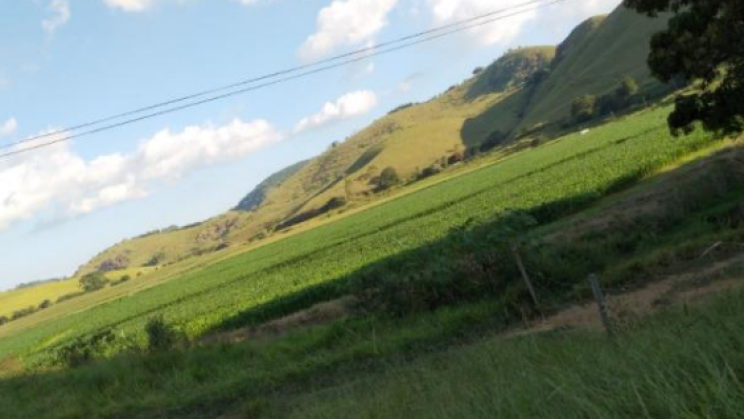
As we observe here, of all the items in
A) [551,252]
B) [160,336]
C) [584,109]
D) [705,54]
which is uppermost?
[584,109]

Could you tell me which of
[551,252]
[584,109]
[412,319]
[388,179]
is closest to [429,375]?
[412,319]

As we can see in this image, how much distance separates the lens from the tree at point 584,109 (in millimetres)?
96938

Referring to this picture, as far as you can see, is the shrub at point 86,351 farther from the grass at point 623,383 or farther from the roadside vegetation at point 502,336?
the grass at point 623,383

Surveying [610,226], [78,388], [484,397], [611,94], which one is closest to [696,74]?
[610,226]

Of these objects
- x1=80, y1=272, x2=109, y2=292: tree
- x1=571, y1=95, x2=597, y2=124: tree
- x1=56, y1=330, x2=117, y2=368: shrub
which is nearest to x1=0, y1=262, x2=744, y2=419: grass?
x1=56, y1=330, x2=117, y2=368: shrub

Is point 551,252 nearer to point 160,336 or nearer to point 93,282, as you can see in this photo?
point 160,336

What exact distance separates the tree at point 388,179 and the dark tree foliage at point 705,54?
5012 inches

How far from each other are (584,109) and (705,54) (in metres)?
85.7

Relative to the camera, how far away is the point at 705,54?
51.8 feet

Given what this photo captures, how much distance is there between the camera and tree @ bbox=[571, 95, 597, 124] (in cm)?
9694

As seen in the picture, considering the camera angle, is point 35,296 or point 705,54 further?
point 35,296

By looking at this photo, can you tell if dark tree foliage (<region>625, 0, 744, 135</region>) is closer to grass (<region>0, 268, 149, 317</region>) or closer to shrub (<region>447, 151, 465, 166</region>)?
shrub (<region>447, 151, 465, 166</region>)

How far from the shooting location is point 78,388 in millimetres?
15961

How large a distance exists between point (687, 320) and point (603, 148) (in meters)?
41.3
